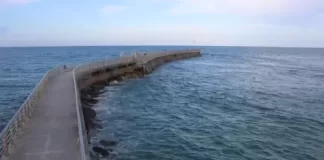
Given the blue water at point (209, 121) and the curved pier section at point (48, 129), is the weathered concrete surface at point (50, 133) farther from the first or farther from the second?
the blue water at point (209, 121)

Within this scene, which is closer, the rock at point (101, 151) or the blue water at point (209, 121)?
the rock at point (101, 151)

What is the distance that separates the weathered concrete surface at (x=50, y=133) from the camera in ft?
30.2

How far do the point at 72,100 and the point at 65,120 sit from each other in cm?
396

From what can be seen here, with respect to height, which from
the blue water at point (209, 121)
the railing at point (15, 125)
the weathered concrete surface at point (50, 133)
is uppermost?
the railing at point (15, 125)

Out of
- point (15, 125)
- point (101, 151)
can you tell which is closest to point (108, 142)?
point (101, 151)

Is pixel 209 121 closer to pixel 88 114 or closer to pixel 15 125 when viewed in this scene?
pixel 88 114

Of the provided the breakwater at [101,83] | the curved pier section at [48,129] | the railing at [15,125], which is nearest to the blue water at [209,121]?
the breakwater at [101,83]

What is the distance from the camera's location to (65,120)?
12773 millimetres

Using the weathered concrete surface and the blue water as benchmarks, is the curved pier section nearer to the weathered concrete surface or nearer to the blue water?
the weathered concrete surface

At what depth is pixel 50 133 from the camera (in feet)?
36.6

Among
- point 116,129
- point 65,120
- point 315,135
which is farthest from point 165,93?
point 65,120

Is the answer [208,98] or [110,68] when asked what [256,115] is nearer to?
[208,98]

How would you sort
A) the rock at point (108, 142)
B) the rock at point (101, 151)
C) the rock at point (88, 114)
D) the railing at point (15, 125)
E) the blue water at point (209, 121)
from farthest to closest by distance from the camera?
the rock at point (88, 114) → the rock at point (108, 142) → the blue water at point (209, 121) → the rock at point (101, 151) → the railing at point (15, 125)

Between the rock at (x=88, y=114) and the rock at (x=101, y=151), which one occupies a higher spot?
the rock at (x=88, y=114)
